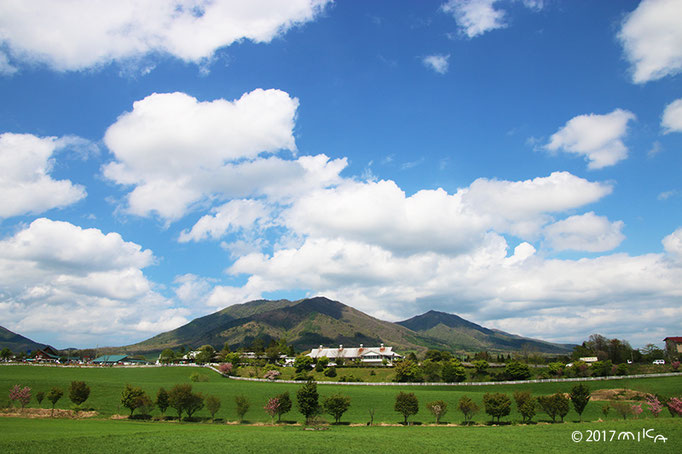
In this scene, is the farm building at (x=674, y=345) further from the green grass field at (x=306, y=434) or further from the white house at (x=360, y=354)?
the white house at (x=360, y=354)

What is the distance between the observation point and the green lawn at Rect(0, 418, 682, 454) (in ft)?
124

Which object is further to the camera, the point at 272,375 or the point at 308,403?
the point at 272,375

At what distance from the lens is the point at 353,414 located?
7244cm

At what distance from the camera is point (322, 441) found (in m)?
44.6

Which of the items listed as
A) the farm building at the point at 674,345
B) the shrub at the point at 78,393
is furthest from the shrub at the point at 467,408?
the farm building at the point at 674,345

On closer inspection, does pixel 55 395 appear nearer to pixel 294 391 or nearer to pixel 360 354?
pixel 294 391

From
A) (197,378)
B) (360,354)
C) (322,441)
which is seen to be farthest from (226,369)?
(322,441)

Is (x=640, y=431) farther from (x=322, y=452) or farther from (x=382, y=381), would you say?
(x=382, y=381)

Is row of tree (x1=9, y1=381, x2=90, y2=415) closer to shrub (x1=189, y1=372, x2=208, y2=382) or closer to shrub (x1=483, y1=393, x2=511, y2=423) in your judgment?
shrub (x1=189, y1=372, x2=208, y2=382)

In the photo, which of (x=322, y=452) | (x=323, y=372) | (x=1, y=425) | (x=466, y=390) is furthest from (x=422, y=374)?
(x=1, y=425)

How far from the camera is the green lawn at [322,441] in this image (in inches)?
1483

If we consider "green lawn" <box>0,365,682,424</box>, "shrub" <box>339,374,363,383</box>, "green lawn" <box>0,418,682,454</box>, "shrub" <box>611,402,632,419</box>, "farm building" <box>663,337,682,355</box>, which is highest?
"farm building" <box>663,337,682,355</box>

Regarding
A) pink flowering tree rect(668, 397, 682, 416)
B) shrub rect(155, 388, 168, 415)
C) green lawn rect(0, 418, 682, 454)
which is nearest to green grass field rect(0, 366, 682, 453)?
green lawn rect(0, 418, 682, 454)

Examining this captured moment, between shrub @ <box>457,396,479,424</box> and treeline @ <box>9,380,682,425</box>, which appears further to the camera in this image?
shrub @ <box>457,396,479,424</box>
